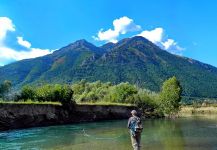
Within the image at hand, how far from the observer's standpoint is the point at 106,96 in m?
144

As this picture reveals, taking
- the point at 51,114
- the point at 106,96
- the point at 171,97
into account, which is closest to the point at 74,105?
the point at 51,114

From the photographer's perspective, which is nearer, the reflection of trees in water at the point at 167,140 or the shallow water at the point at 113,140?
the reflection of trees in water at the point at 167,140

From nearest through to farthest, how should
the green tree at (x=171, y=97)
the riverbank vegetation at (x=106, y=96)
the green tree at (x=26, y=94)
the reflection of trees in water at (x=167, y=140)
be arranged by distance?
1. the reflection of trees in water at (x=167, y=140)
2. the green tree at (x=26, y=94)
3. the riverbank vegetation at (x=106, y=96)
4. the green tree at (x=171, y=97)

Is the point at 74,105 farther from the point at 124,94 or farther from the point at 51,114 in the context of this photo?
the point at 124,94

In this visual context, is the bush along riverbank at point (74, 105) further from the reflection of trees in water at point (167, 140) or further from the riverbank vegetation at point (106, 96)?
the reflection of trees in water at point (167, 140)

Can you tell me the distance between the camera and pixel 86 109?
10362 centimetres

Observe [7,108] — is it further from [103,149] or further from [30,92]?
[103,149]

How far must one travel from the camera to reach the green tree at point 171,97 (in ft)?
361

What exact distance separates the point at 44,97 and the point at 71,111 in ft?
25.8

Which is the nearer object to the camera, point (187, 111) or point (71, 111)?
point (71, 111)

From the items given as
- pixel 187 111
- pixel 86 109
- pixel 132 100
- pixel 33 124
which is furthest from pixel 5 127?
pixel 187 111

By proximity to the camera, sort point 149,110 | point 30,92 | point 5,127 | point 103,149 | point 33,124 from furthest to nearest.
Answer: point 149,110 < point 30,92 < point 33,124 < point 5,127 < point 103,149

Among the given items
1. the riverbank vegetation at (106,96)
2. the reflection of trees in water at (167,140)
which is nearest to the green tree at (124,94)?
the riverbank vegetation at (106,96)

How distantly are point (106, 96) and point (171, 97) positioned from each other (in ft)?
129
